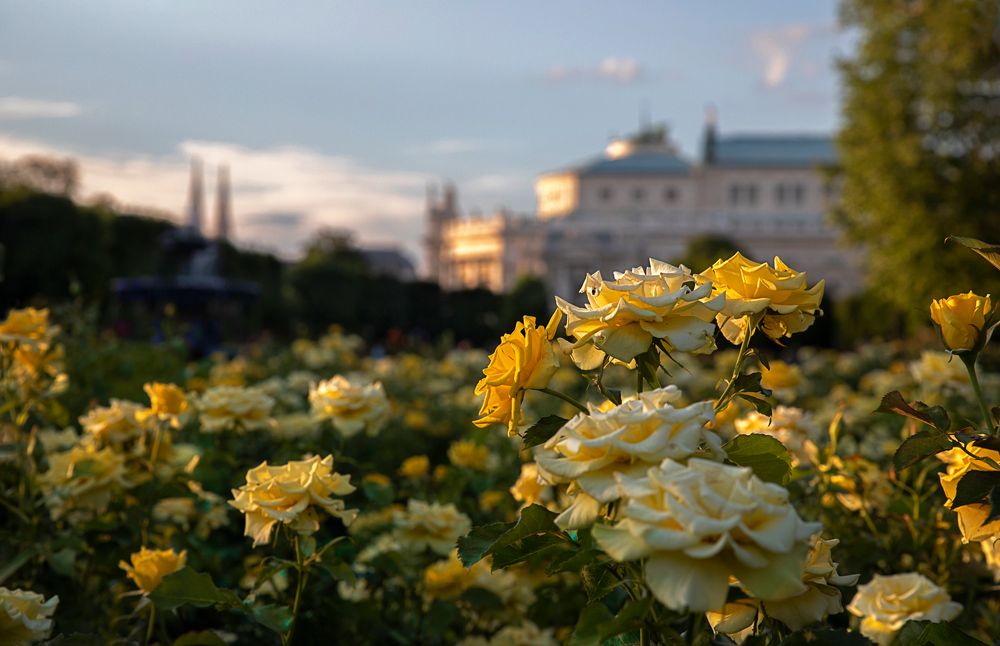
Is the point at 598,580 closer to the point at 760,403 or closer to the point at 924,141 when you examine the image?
the point at 760,403

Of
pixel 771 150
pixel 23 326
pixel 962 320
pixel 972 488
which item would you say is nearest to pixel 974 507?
pixel 972 488

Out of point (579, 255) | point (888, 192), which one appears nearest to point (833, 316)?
point (888, 192)

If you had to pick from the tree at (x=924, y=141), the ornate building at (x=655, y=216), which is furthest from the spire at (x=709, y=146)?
the tree at (x=924, y=141)

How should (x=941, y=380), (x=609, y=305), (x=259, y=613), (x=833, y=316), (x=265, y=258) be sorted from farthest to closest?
(x=265, y=258) → (x=833, y=316) → (x=941, y=380) → (x=259, y=613) → (x=609, y=305)

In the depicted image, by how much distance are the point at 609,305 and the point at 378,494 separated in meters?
1.24

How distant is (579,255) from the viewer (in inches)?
2857

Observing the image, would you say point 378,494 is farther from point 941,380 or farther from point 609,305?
point 941,380

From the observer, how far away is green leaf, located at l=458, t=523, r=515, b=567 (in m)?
1.39

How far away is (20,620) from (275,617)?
41cm

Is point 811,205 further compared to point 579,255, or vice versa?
point 811,205

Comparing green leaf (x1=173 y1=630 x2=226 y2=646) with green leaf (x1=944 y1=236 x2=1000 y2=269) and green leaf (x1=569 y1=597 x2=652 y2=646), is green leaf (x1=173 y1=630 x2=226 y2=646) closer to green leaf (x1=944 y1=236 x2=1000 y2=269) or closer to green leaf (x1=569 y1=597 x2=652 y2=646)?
green leaf (x1=569 y1=597 x2=652 y2=646)

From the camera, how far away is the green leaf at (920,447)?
1.41 m

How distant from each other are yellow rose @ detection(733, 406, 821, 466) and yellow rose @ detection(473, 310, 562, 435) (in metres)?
1.21

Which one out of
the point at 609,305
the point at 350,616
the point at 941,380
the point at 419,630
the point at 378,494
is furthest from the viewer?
the point at 941,380
